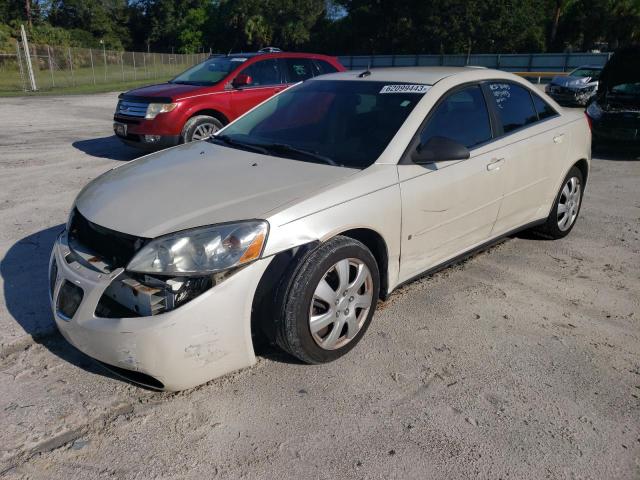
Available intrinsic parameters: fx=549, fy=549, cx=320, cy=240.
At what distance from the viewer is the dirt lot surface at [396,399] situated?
2.38m

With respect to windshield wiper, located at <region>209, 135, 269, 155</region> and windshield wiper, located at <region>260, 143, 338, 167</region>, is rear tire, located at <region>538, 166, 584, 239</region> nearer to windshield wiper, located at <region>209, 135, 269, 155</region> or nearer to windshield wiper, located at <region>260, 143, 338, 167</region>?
windshield wiper, located at <region>260, 143, 338, 167</region>

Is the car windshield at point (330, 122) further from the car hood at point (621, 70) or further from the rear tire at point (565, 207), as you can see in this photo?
the car hood at point (621, 70)

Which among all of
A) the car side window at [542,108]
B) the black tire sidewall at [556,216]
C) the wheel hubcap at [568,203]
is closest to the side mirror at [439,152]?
the car side window at [542,108]

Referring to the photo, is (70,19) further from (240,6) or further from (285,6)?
(285,6)

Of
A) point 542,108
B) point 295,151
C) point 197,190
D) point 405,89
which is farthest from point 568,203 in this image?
point 197,190

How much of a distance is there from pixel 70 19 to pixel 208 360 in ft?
258

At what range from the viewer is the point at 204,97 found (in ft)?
27.4

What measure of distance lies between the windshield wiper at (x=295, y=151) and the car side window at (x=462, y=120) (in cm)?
63

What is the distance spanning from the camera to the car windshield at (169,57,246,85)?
8798mm

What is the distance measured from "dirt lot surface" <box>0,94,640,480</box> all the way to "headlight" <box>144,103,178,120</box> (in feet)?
13.9

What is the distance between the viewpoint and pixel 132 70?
33.9m

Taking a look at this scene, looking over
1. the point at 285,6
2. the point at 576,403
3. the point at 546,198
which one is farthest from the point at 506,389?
the point at 285,6

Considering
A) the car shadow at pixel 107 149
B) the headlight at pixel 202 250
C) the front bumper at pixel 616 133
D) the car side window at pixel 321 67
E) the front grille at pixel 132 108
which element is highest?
the car side window at pixel 321 67

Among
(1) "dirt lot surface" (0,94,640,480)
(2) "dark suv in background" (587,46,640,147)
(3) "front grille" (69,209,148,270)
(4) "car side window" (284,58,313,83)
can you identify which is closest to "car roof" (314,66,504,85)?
(1) "dirt lot surface" (0,94,640,480)
